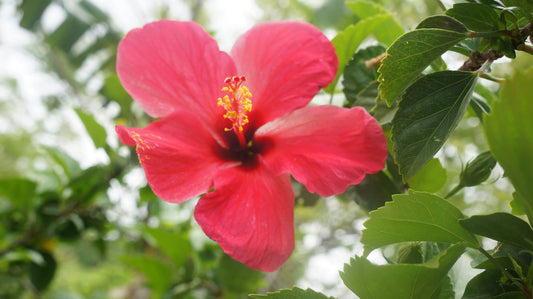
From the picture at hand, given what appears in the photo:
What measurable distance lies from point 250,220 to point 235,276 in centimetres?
64

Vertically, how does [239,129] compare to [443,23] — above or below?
below

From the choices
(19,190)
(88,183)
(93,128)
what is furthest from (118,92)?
(19,190)

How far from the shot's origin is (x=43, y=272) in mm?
1211

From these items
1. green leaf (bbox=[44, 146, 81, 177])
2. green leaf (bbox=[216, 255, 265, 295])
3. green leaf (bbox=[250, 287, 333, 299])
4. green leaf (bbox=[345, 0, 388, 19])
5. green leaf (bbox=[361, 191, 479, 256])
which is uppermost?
green leaf (bbox=[345, 0, 388, 19])

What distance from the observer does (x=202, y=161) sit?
1.60ft

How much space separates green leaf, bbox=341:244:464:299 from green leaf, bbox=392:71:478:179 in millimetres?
94

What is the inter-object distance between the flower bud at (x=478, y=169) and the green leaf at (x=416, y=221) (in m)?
0.16

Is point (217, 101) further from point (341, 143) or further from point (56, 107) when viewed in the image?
point (56, 107)

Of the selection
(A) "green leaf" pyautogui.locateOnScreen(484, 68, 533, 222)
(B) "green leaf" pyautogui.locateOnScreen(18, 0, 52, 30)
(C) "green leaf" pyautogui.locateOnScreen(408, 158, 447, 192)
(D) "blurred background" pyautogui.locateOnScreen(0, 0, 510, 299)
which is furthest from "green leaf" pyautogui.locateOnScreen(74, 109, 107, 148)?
(B) "green leaf" pyautogui.locateOnScreen(18, 0, 52, 30)

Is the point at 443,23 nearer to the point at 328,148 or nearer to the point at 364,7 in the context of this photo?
the point at 328,148

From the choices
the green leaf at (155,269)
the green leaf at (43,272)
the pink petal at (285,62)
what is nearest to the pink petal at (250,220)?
the pink petal at (285,62)

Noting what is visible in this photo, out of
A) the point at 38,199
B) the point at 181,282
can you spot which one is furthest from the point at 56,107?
the point at 181,282

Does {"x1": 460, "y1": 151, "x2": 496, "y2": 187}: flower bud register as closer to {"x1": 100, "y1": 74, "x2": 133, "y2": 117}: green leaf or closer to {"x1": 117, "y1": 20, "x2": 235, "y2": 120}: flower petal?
{"x1": 117, "y1": 20, "x2": 235, "y2": 120}: flower petal

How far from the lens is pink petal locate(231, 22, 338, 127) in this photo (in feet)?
1.52
